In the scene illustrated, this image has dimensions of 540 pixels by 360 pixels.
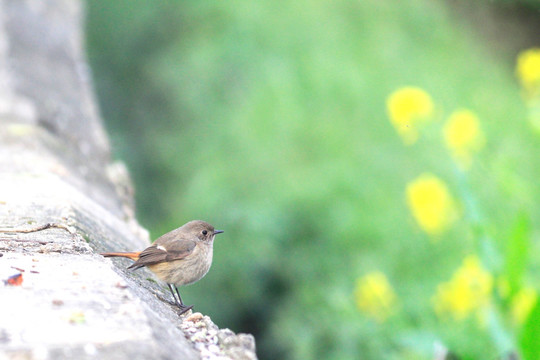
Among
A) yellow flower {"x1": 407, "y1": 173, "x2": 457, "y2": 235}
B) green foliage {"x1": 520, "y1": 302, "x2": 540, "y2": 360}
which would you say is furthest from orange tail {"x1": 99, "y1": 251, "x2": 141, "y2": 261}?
yellow flower {"x1": 407, "y1": 173, "x2": 457, "y2": 235}

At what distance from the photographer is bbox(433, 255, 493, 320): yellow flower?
4.79 metres

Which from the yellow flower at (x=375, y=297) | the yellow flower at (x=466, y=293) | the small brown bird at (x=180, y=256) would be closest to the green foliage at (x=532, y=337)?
the yellow flower at (x=466, y=293)

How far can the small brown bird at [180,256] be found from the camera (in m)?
3.07

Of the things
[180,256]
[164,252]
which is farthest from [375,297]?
[164,252]

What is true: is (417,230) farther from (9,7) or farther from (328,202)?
(9,7)

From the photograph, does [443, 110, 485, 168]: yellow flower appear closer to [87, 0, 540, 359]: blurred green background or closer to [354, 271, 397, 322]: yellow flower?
[87, 0, 540, 359]: blurred green background

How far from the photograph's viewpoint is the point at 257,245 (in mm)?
6637

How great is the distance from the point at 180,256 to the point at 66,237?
2.09 feet

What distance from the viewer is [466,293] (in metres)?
5.03

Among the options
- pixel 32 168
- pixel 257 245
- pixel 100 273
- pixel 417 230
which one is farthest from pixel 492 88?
pixel 100 273

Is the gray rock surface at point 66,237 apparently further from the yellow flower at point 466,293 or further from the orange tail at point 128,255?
the yellow flower at point 466,293

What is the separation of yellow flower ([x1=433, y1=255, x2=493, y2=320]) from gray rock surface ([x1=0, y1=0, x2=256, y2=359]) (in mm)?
2090

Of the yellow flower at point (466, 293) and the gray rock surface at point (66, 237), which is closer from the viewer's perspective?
the gray rock surface at point (66, 237)

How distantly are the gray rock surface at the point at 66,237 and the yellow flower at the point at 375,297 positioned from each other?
1.94 meters
